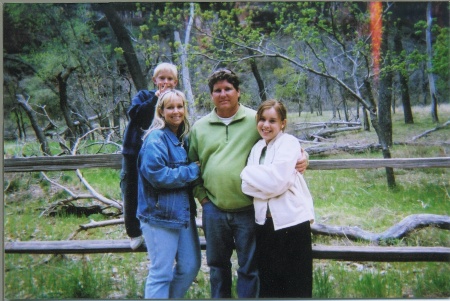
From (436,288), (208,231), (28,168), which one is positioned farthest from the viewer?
(28,168)

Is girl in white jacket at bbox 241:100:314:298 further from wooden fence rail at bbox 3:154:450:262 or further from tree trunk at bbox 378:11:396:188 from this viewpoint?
tree trunk at bbox 378:11:396:188

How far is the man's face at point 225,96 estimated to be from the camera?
2.95 m

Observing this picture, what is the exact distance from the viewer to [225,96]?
296 centimetres

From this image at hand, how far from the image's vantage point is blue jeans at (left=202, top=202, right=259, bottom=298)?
2.98 metres

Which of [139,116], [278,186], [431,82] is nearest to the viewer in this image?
[278,186]

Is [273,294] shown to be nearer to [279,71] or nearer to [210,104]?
[210,104]

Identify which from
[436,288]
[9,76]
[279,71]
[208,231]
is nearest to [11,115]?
[9,76]

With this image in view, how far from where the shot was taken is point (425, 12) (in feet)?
12.4

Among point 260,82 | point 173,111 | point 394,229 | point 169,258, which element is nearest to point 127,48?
point 260,82

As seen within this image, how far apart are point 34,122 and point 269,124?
2.41 meters

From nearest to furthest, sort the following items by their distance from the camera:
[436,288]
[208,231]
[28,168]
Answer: [208,231]
[436,288]
[28,168]

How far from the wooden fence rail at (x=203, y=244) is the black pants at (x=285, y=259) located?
0.67 meters

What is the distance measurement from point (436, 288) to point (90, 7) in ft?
13.1

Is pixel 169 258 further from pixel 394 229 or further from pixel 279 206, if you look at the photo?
pixel 394 229
